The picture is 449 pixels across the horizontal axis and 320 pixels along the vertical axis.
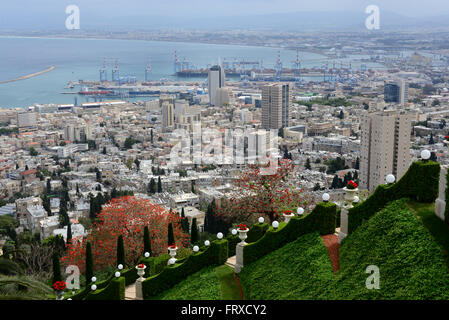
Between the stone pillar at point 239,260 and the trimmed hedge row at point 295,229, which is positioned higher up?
the trimmed hedge row at point 295,229

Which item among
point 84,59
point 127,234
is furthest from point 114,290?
point 84,59

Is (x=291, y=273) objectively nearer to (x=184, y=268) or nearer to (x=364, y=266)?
(x=364, y=266)

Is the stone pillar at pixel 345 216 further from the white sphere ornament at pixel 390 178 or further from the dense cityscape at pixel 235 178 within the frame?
the white sphere ornament at pixel 390 178

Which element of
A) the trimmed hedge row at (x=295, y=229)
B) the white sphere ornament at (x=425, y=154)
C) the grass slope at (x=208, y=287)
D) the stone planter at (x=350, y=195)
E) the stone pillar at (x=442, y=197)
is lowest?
the grass slope at (x=208, y=287)

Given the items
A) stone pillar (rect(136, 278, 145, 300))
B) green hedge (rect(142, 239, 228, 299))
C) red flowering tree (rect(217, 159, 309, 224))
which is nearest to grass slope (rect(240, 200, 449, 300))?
green hedge (rect(142, 239, 228, 299))

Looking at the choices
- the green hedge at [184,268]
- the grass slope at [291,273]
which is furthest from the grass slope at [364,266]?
the green hedge at [184,268]

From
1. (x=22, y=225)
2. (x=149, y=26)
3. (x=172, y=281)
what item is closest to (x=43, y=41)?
(x=149, y=26)
